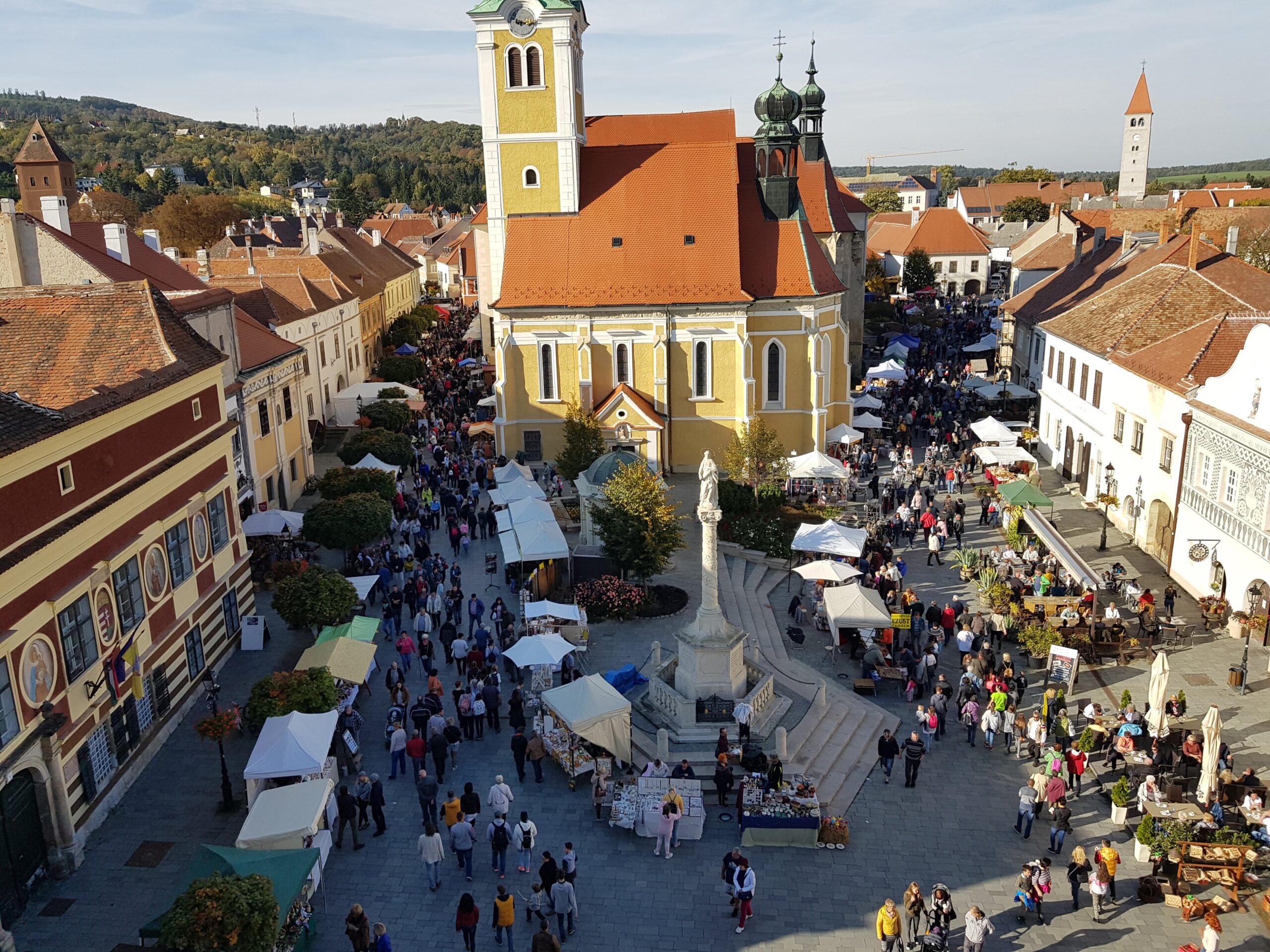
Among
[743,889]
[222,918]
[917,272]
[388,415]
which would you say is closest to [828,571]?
[743,889]

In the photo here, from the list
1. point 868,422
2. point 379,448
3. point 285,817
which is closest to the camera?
point 285,817

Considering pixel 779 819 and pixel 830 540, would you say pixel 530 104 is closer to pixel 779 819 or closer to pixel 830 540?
pixel 830 540

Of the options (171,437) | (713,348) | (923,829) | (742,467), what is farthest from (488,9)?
(923,829)

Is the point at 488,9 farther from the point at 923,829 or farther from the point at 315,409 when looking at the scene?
the point at 923,829

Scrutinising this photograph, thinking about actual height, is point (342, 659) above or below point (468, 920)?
above

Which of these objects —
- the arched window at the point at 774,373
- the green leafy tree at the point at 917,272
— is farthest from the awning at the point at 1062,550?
the green leafy tree at the point at 917,272

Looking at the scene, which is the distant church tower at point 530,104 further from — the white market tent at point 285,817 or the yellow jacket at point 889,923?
the yellow jacket at point 889,923
